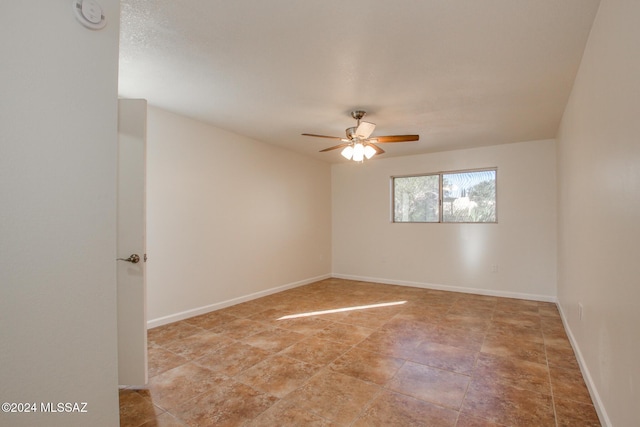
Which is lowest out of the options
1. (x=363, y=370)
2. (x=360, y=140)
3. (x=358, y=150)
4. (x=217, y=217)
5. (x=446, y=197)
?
(x=363, y=370)

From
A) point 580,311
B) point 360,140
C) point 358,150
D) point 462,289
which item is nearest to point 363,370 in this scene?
point 580,311

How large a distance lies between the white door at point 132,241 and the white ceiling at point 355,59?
0.58 meters

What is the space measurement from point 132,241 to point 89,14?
144 centimetres

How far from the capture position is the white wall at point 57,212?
3.26 ft

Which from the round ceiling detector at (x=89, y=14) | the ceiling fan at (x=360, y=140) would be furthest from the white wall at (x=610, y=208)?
the round ceiling detector at (x=89, y=14)

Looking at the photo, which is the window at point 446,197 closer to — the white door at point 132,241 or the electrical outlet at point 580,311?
the electrical outlet at point 580,311

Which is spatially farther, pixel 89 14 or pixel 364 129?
pixel 364 129

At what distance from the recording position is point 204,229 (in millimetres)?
3945

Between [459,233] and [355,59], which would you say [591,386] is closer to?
[355,59]

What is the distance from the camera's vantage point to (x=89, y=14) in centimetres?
120

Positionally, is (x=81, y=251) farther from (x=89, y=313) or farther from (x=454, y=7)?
(x=454, y=7)

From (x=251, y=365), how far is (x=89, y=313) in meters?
1.65

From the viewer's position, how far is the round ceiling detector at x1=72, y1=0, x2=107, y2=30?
1165 millimetres

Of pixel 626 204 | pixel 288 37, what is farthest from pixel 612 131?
pixel 288 37
